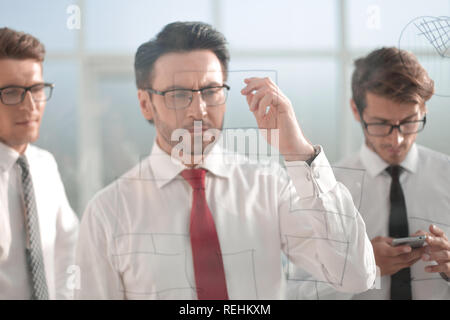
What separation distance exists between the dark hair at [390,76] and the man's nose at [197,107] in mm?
308

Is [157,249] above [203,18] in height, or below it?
below

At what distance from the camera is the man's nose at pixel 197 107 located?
84cm

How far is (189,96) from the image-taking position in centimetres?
84

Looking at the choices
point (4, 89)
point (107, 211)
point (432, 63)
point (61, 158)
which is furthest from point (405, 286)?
point (4, 89)

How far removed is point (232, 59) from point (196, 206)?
1.02ft

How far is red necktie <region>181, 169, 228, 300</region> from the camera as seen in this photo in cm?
86

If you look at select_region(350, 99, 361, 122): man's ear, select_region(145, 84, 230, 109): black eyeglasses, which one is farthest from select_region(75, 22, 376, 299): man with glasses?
select_region(350, 99, 361, 122): man's ear

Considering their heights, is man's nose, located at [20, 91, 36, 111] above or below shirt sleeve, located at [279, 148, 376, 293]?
above

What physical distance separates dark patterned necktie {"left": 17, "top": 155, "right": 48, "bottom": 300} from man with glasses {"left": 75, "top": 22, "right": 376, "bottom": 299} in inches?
3.5

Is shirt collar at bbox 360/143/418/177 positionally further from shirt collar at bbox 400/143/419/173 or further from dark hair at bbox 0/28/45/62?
dark hair at bbox 0/28/45/62
